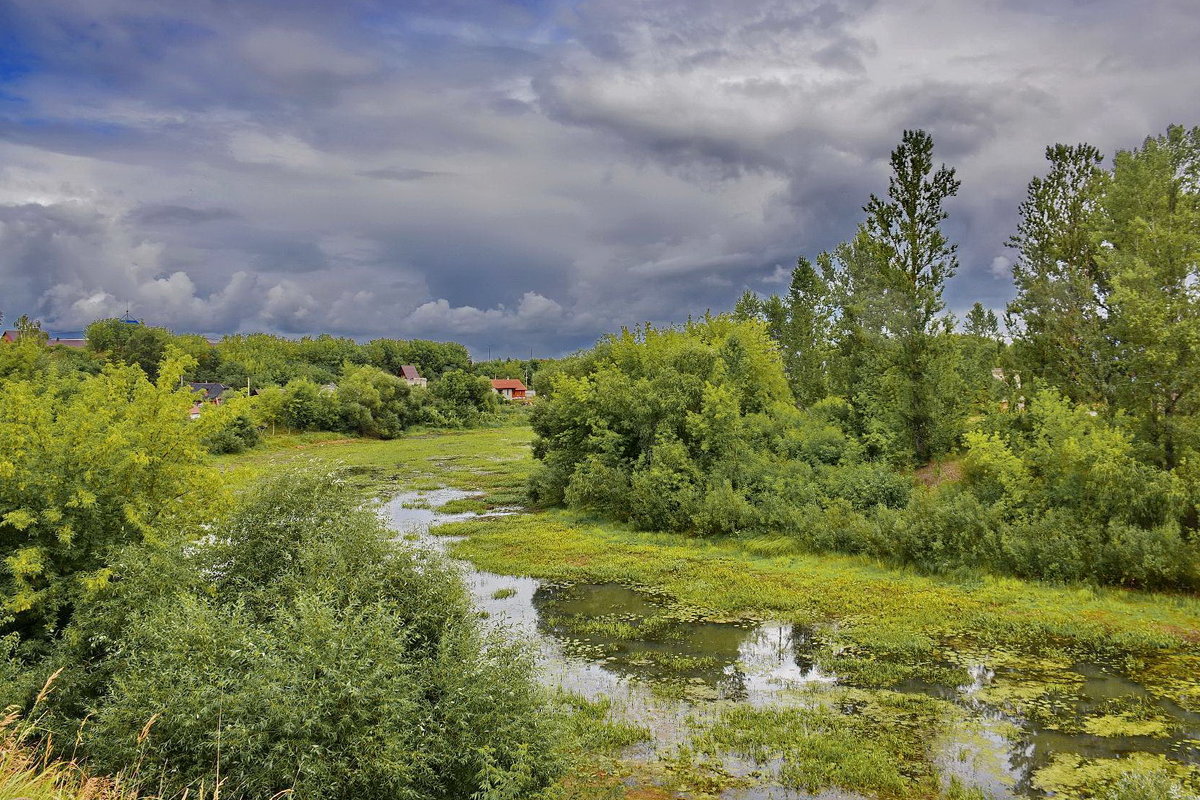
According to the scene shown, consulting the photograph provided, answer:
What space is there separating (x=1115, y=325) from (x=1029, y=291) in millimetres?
4723

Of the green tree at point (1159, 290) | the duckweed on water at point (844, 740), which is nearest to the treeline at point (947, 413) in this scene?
the green tree at point (1159, 290)

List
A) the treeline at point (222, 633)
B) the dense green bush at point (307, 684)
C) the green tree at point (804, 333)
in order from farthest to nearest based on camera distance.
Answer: the green tree at point (804, 333) < the treeline at point (222, 633) < the dense green bush at point (307, 684)

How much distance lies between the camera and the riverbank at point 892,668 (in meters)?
11.2

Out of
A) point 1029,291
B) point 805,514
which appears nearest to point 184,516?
point 805,514

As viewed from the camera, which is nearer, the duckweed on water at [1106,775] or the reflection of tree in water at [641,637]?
the duckweed on water at [1106,775]

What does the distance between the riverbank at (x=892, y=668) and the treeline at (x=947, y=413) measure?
1.63m

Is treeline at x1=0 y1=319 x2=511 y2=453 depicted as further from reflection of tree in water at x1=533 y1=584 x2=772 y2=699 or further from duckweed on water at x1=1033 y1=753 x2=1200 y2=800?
duckweed on water at x1=1033 y1=753 x2=1200 y2=800

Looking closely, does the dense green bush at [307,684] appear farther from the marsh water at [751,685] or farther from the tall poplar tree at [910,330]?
the tall poplar tree at [910,330]

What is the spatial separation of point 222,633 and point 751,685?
10224 millimetres

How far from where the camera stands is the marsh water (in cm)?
1142

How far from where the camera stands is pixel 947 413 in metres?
28.6

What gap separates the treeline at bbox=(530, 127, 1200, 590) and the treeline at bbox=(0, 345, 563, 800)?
55.8 ft

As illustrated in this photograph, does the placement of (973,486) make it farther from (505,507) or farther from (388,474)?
(388,474)

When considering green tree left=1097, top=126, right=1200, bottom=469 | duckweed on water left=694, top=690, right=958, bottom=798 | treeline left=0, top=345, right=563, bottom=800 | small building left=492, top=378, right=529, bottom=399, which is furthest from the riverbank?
small building left=492, top=378, right=529, bottom=399
